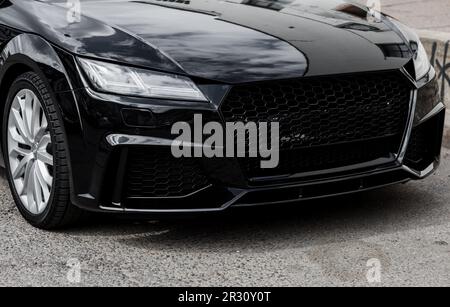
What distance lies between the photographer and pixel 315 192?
185 inches

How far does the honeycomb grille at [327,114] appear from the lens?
450cm

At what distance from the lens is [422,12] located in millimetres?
9750

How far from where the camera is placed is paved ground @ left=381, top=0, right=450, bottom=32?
895 cm

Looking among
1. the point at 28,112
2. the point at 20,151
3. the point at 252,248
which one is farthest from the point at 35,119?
the point at 252,248

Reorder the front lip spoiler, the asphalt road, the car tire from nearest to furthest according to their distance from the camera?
the asphalt road, the front lip spoiler, the car tire

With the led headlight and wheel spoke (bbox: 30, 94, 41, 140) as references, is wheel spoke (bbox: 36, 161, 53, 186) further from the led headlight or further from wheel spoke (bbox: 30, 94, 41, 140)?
the led headlight

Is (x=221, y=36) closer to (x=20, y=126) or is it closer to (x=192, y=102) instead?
(x=192, y=102)

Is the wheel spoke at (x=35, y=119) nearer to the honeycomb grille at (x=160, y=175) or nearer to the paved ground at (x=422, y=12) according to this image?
the honeycomb grille at (x=160, y=175)

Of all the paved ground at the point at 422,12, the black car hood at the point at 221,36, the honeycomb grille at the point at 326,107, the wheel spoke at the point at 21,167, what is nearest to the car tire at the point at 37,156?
the wheel spoke at the point at 21,167

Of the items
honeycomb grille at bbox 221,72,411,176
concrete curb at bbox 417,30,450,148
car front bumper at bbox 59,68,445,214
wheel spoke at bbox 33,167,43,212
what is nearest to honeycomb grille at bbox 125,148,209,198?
car front bumper at bbox 59,68,445,214

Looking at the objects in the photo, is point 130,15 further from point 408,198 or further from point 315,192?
point 408,198

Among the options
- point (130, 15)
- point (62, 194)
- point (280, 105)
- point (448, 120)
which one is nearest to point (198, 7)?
point (130, 15)

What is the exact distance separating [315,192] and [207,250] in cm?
58

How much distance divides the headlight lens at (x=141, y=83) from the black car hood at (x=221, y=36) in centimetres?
4
